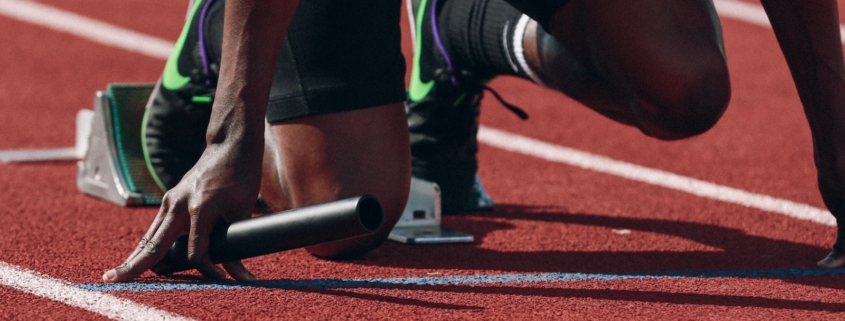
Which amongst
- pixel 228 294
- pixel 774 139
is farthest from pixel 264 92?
pixel 774 139

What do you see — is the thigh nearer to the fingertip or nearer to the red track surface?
the red track surface

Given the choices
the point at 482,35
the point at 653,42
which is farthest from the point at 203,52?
the point at 653,42

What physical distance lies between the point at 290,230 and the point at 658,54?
2.98ft

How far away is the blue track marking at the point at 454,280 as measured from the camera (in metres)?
2.53

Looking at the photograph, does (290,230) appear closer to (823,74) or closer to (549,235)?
(549,235)

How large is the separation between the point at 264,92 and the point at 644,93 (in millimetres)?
869

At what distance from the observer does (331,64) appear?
296 cm

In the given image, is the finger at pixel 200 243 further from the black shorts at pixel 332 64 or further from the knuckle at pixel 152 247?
the black shorts at pixel 332 64

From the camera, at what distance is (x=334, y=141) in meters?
2.94

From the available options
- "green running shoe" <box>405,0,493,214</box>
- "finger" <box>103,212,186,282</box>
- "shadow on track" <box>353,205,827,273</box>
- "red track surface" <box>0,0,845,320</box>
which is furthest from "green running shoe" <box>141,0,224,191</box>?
"finger" <box>103,212,186,282</box>

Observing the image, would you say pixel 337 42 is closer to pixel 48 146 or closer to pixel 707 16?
pixel 707 16

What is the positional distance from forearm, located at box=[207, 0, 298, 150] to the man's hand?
0.03 metres

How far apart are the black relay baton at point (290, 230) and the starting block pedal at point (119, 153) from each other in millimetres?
→ 1033

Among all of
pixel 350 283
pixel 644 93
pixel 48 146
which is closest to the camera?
pixel 350 283
